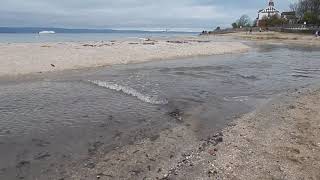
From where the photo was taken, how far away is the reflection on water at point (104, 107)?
9793mm

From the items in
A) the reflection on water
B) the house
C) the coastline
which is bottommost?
the coastline

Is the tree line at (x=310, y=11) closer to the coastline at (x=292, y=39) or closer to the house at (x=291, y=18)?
the house at (x=291, y=18)

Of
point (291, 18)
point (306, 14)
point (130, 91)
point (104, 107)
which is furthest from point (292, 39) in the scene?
point (104, 107)

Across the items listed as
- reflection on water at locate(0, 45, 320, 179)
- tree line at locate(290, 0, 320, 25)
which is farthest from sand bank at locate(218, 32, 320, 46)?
reflection on water at locate(0, 45, 320, 179)

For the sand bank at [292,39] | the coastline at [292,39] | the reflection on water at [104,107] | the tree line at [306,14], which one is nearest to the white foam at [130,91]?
the reflection on water at [104,107]

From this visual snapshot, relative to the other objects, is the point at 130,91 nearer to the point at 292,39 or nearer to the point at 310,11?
the point at 292,39

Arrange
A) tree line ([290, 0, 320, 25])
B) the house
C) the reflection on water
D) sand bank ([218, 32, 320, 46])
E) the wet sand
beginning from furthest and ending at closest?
1. the house
2. tree line ([290, 0, 320, 25])
3. sand bank ([218, 32, 320, 46])
4. the reflection on water
5. the wet sand

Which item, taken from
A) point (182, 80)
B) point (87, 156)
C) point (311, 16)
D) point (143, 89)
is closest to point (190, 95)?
point (143, 89)

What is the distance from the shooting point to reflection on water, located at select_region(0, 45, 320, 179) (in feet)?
32.1

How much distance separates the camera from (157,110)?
46.8ft

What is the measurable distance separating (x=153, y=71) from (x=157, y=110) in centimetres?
1231

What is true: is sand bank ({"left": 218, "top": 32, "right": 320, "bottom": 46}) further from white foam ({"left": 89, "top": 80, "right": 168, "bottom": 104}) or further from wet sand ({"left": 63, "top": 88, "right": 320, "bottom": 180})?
wet sand ({"left": 63, "top": 88, "right": 320, "bottom": 180})

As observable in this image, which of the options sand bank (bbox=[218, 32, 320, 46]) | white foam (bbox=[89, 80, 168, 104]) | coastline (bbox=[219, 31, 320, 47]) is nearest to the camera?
white foam (bbox=[89, 80, 168, 104])

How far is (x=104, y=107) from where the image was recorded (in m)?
14.7
